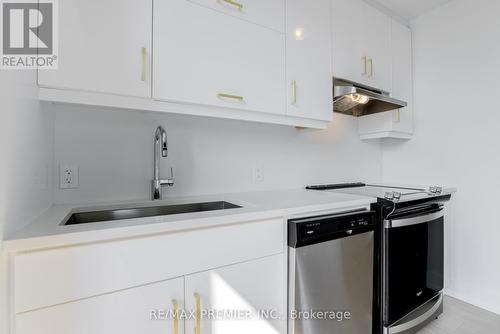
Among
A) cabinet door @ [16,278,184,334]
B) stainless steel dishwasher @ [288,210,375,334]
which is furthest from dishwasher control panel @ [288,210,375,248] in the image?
cabinet door @ [16,278,184,334]

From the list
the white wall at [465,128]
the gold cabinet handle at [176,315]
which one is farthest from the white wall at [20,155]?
the white wall at [465,128]

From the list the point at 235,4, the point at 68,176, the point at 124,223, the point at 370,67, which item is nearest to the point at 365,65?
the point at 370,67

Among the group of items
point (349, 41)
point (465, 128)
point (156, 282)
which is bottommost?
point (156, 282)

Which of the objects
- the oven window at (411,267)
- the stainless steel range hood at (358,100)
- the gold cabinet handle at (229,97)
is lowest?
the oven window at (411,267)

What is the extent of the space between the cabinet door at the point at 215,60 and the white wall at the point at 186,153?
1.07ft

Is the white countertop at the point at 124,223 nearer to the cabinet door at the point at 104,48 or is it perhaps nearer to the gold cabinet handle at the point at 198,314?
the gold cabinet handle at the point at 198,314

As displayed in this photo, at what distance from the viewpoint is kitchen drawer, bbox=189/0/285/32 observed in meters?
1.25

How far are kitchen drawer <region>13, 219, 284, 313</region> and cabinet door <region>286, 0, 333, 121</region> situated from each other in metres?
0.86

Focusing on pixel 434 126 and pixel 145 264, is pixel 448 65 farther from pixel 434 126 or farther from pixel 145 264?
pixel 145 264

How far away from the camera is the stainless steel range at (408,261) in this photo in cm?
148

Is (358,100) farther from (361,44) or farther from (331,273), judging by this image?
(331,273)

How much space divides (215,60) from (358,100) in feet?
3.74

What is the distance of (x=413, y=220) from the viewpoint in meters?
1.58

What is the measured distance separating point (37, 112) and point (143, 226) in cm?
60
